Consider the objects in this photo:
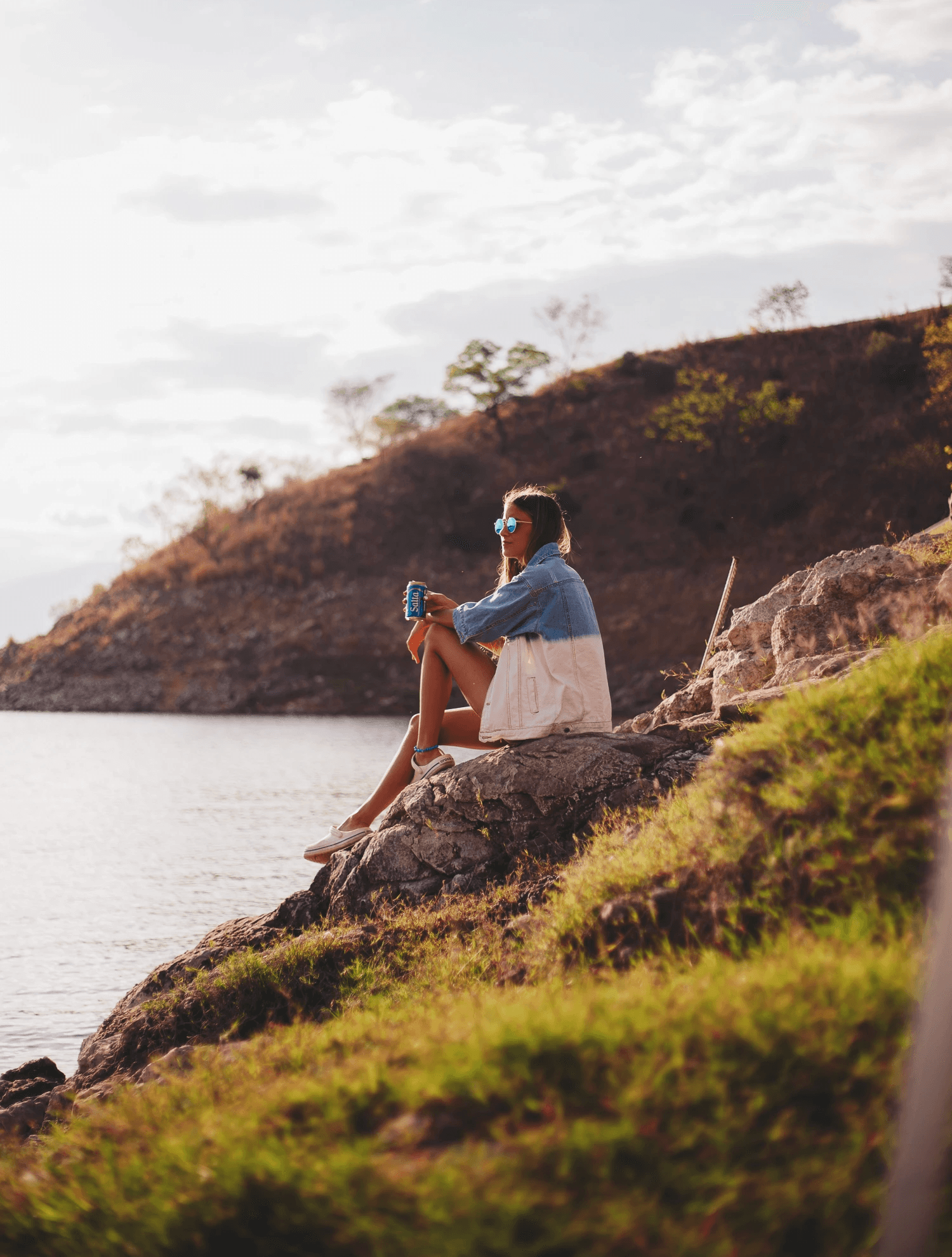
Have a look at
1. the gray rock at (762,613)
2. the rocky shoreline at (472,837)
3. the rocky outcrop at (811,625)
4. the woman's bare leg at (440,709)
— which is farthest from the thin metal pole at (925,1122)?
the gray rock at (762,613)

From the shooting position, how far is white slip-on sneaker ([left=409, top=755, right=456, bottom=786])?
6.73 meters

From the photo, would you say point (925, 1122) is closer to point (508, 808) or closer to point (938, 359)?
point (508, 808)

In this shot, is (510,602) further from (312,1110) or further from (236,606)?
(236,606)

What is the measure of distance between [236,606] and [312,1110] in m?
53.5

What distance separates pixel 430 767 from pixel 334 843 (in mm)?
887

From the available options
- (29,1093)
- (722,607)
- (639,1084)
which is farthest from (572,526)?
(639,1084)

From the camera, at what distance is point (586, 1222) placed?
7.87 ft

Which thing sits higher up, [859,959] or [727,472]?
[727,472]

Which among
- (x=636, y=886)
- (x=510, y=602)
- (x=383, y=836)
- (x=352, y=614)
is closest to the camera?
(x=636, y=886)

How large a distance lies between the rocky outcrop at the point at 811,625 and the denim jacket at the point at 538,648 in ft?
2.60

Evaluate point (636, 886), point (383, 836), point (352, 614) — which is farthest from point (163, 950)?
point (352, 614)

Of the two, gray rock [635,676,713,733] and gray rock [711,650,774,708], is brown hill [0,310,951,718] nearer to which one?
gray rock [635,676,713,733]

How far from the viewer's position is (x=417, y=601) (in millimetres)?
6492

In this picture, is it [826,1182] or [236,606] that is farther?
[236,606]
